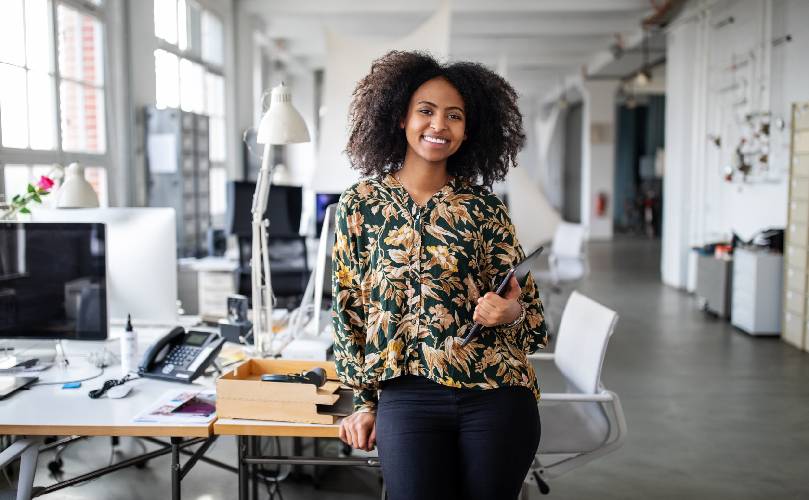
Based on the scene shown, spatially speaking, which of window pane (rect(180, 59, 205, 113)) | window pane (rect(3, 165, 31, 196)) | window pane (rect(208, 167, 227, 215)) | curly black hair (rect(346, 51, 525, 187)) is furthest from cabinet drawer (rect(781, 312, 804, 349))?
window pane (rect(208, 167, 227, 215))

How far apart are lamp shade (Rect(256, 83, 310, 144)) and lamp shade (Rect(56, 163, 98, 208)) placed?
0.83m

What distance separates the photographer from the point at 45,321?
8.73 feet

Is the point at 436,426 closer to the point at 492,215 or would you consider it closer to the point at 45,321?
the point at 492,215

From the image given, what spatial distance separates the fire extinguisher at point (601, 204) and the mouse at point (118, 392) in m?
14.5

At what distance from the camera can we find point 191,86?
844cm

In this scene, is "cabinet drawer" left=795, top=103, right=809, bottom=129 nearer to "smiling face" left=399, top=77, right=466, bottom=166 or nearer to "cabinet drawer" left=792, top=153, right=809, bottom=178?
"cabinet drawer" left=792, top=153, right=809, bottom=178

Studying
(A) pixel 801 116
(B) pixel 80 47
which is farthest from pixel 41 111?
(A) pixel 801 116

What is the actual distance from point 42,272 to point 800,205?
5473 mm

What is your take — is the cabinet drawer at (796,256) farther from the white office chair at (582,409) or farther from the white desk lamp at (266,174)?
the white desk lamp at (266,174)

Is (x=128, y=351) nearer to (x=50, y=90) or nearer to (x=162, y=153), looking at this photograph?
(x=50, y=90)

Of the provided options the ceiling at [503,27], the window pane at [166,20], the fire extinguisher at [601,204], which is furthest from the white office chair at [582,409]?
the fire extinguisher at [601,204]

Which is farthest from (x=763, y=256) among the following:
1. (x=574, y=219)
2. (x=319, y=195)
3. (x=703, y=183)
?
(x=574, y=219)

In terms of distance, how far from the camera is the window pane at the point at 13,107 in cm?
471

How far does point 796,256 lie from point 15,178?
230 inches
